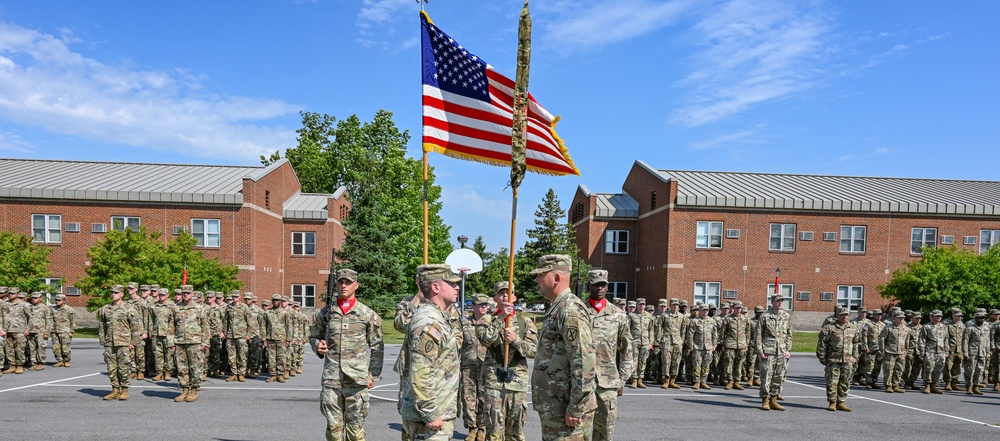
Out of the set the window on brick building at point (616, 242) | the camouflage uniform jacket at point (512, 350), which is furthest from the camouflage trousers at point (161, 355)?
the window on brick building at point (616, 242)

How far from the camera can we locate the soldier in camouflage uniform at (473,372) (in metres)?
8.55

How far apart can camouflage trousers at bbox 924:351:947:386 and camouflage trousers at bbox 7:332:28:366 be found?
73.9ft

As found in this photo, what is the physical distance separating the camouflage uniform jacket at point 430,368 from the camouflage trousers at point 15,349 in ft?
47.9

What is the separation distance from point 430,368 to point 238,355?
1067cm

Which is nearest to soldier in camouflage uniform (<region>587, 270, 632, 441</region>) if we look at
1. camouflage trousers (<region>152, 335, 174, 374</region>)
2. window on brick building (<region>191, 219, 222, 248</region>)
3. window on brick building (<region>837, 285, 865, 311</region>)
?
camouflage trousers (<region>152, 335, 174, 374</region>)

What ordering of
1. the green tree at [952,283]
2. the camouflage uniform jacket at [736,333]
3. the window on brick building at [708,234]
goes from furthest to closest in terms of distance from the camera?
the window on brick building at [708,234]
the green tree at [952,283]
the camouflage uniform jacket at [736,333]

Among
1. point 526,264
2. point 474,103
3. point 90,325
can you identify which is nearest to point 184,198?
point 90,325

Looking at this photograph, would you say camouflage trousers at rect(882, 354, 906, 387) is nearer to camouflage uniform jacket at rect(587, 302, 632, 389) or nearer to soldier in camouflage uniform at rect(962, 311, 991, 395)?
soldier in camouflage uniform at rect(962, 311, 991, 395)

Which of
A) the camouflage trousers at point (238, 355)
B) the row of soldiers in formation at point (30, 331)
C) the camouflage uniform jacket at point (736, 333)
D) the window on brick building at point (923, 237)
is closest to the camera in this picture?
the camouflage trousers at point (238, 355)

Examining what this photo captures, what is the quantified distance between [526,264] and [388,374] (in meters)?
23.6

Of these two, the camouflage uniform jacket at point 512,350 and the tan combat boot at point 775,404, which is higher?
the camouflage uniform jacket at point 512,350

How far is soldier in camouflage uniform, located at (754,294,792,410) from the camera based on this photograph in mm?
11227

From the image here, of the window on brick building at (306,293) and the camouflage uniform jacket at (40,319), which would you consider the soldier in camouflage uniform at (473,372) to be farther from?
the window on brick building at (306,293)

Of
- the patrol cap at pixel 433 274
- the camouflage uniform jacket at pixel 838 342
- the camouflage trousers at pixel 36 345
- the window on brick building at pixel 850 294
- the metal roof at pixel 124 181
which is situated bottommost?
the window on brick building at pixel 850 294
